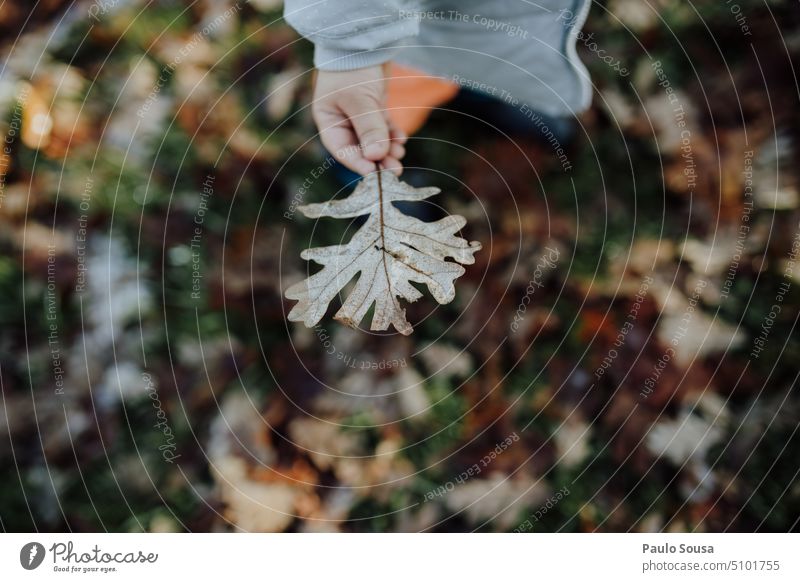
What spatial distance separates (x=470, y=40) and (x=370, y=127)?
0.18m

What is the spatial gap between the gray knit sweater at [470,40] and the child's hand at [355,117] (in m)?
0.02

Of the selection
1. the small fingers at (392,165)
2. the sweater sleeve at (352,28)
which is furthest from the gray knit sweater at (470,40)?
the small fingers at (392,165)

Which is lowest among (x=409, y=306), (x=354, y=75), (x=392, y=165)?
(x=409, y=306)

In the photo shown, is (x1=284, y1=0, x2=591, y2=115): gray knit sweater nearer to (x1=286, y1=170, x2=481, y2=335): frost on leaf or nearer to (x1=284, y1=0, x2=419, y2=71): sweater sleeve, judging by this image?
(x1=284, y1=0, x2=419, y2=71): sweater sleeve

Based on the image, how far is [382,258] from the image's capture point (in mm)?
780

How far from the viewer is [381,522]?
0.80 meters

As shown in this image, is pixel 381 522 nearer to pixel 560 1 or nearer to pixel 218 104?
pixel 218 104

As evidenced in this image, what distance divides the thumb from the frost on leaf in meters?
0.03

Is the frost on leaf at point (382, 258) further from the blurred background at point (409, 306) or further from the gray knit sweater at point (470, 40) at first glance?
the gray knit sweater at point (470, 40)

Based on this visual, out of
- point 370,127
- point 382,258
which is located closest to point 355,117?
point 370,127

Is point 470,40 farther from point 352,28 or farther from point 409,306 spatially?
point 409,306

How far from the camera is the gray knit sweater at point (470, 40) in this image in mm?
758

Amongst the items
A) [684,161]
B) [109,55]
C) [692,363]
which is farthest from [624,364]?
[109,55]
